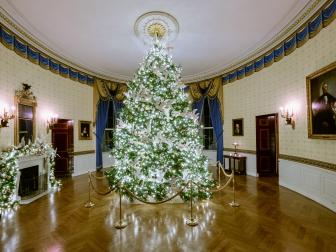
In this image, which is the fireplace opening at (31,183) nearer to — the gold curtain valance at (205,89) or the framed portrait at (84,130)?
the framed portrait at (84,130)

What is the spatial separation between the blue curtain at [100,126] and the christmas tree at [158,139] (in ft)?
16.3

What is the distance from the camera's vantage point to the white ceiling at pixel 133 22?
517cm

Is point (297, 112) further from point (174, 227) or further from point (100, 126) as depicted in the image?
point (100, 126)

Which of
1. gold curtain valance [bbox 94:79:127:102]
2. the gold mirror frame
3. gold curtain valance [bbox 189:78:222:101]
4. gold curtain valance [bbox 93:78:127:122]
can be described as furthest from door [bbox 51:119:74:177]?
gold curtain valance [bbox 189:78:222:101]

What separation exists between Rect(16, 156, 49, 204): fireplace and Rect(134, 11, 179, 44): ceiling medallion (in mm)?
5079

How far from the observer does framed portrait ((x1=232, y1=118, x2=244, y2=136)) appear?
365 inches

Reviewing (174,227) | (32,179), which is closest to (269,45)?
(174,227)

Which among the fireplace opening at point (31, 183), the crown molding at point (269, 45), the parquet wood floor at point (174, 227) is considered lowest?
the parquet wood floor at point (174, 227)

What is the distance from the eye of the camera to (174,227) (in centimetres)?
400

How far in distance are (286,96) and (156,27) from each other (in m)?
4.67

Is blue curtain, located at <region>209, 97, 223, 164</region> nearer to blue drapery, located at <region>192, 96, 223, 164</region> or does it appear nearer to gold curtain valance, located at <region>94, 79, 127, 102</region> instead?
blue drapery, located at <region>192, 96, 223, 164</region>

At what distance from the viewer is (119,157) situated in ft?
18.5

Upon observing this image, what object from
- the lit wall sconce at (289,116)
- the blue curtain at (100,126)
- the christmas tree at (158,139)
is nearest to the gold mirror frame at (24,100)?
the christmas tree at (158,139)

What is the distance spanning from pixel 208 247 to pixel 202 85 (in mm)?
8952
